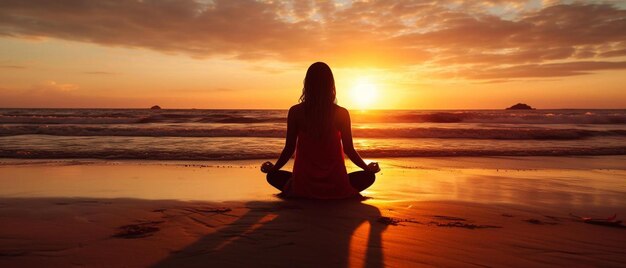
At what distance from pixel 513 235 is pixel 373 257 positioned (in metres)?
1.40

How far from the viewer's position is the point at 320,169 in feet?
15.5

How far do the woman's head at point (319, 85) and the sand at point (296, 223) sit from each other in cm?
111

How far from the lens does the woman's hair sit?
435cm

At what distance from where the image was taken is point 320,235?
132 inches

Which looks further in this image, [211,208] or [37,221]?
[211,208]

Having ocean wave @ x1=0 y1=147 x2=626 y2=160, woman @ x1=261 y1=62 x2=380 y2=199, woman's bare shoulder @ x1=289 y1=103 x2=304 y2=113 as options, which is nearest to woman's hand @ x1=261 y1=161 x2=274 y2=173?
woman @ x1=261 y1=62 x2=380 y2=199

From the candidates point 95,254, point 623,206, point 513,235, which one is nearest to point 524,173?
point 623,206

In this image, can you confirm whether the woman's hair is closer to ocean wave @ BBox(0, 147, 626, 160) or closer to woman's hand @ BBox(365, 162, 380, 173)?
woman's hand @ BBox(365, 162, 380, 173)

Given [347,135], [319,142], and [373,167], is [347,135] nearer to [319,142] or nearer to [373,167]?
[319,142]

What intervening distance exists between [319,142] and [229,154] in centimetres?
649

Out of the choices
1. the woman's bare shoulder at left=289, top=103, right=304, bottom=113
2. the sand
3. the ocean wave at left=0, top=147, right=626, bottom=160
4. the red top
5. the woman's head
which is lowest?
the sand

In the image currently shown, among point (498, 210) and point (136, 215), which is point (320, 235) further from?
point (498, 210)

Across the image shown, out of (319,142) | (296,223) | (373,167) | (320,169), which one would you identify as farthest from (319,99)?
(296,223)

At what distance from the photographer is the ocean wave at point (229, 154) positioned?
1003 cm
